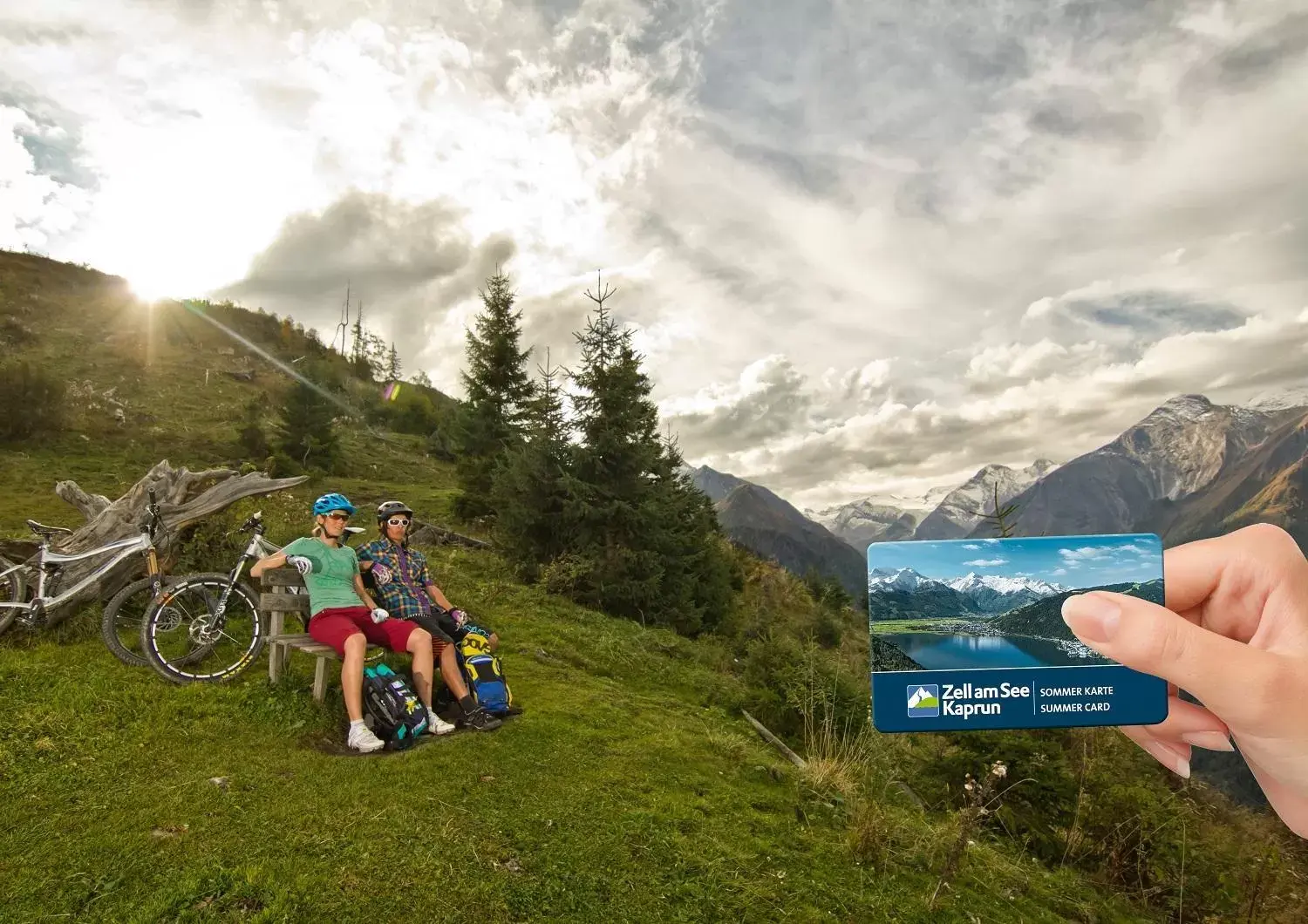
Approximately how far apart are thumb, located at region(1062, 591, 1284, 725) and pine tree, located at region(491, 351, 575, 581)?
15543 mm

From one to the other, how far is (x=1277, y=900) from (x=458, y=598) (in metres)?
11.3

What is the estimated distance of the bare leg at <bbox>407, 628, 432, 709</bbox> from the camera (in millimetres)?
6641

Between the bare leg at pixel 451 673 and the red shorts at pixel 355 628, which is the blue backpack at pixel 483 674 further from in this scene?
the red shorts at pixel 355 628

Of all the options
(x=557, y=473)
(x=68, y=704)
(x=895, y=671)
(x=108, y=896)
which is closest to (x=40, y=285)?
(x=557, y=473)

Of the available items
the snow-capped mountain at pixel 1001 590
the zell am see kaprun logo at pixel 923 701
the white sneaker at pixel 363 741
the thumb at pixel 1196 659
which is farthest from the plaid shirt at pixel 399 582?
the thumb at pixel 1196 659

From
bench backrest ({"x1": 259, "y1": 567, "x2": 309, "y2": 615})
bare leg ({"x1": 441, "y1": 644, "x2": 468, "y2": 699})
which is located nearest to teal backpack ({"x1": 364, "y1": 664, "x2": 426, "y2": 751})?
bare leg ({"x1": 441, "y1": 644, "x2": 468, "y2": 699})

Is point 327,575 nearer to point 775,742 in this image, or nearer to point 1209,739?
point 775,742

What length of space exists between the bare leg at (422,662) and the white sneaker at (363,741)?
2.13 feet

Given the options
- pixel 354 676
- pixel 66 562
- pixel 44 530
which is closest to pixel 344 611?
pixel 354 676

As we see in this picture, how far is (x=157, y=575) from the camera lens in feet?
23.9

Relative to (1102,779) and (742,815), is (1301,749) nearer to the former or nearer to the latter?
(742,815)

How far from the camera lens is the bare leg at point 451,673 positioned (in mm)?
6949

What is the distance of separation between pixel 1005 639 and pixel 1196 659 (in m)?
0.43

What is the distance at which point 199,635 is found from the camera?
721 centimetres
